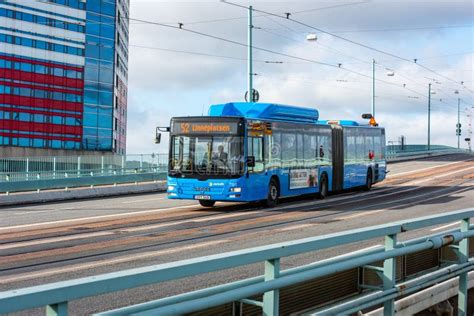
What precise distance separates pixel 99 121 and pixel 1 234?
6795cm

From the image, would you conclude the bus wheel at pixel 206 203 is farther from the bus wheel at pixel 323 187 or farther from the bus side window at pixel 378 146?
the bus side window at pixel 378 146

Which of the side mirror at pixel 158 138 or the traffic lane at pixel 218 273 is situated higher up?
the side mirror at pixel 158 138

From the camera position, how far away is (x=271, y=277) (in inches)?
176

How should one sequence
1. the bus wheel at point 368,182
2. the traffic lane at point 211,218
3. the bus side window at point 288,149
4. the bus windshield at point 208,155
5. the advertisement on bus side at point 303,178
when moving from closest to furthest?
the traffic lane at point 211,218
the bus windshield at point 208,155
the bus side window at point 288,149
the advertisement on bus side at point 303,178
the bus wheel at point 368,182

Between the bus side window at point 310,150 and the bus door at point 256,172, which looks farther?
the bus side window at point 310,150

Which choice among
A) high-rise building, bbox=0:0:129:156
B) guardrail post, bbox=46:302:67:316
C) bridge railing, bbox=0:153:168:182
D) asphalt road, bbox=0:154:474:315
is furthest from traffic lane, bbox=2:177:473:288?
high-rise building, bbox=0:0:129:156

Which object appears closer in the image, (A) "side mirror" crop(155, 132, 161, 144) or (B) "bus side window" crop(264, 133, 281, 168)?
(A) "side mirror" crop(155, 132, 161, 144)

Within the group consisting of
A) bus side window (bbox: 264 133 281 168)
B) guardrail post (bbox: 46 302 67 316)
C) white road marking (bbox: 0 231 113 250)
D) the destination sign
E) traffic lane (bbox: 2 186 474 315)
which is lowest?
white road marking (bbox: 0 231 113 250)

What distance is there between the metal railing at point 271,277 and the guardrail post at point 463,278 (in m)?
0.01

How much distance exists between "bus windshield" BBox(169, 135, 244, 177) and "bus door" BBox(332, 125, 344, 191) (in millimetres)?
7855

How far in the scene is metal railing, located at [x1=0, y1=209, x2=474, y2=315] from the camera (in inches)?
117

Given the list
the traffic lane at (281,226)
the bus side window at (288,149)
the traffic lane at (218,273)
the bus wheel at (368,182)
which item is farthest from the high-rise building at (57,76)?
the traffic lane at (218,273)

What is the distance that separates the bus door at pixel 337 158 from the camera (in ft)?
90.0

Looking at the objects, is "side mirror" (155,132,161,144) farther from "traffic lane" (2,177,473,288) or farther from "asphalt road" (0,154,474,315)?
"traffic lane" (2,177,473,288)
